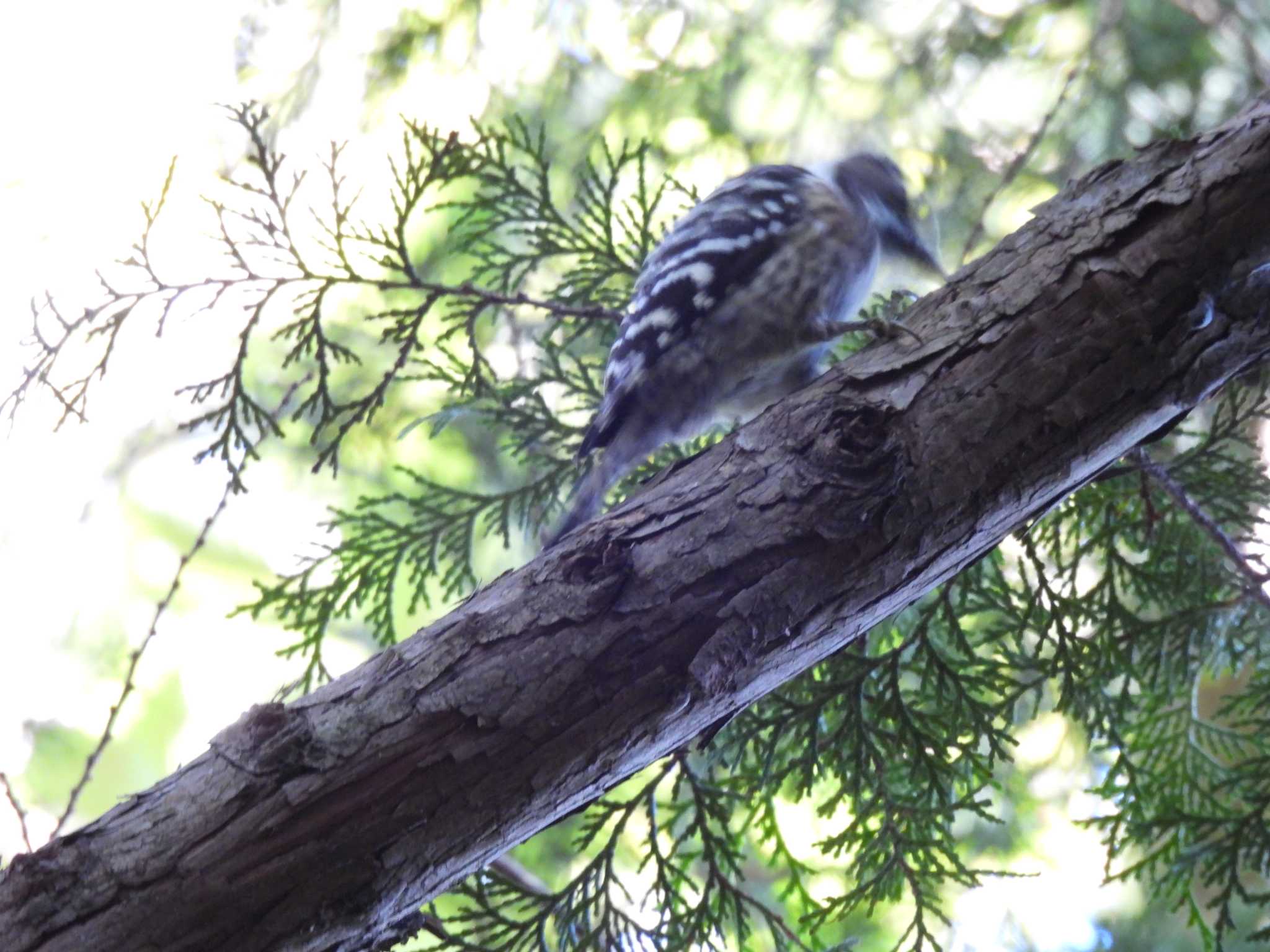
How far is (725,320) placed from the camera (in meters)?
2.53

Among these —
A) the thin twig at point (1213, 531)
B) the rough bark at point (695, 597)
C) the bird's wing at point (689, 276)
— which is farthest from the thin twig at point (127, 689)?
the thin twig at point (1213, 531)

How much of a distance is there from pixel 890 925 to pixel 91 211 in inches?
182

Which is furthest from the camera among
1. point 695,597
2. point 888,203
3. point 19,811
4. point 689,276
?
point 888,203

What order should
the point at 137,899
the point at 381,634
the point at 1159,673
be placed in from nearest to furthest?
the point at 137,899, the point at 1159,673, the point at 381,634

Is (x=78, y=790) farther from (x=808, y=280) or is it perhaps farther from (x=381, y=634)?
(x=808, y=280)

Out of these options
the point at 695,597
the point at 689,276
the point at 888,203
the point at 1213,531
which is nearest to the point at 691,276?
the point at 689,276

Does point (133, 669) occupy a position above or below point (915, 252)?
below

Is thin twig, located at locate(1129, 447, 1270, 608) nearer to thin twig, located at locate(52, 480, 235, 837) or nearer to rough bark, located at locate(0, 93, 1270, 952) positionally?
rough bark, located at locate(0, 93, 1270, 952)

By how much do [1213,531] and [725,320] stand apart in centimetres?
118

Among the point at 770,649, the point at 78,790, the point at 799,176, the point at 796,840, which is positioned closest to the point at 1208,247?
the point at 770,649

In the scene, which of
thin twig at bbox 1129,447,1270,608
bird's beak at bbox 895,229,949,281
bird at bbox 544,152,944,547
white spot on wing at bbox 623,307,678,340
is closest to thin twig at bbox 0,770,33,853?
bird at bbox 544,152,944,547

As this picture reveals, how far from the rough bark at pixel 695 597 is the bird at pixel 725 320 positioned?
0.61 m

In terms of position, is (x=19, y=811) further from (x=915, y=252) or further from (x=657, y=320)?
(x=915, y=252)

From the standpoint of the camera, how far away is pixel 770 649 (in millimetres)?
1748
